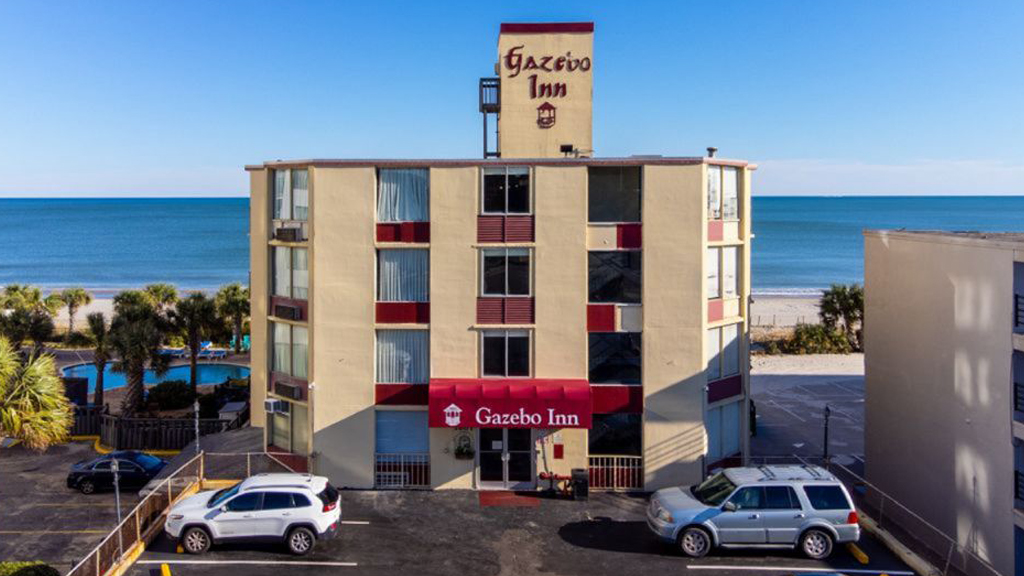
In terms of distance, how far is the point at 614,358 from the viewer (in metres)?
23.5

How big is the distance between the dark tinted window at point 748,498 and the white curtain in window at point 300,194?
1391cm

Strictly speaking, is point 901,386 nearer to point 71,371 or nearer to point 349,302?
point 349,302

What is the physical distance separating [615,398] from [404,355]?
6.11 metres

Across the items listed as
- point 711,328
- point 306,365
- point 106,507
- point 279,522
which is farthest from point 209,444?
point 711,328

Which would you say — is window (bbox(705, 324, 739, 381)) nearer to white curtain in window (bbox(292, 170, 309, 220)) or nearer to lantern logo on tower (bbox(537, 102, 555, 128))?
lantern logo on tower (bbox(537, 102, 555, 128))

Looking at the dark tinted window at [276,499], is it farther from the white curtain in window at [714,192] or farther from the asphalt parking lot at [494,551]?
the white curtain in window at [714,192]

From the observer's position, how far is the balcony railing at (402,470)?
2366 cm

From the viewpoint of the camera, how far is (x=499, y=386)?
2312 centimetres

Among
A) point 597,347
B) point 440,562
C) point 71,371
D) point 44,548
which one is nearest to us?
point 440,562

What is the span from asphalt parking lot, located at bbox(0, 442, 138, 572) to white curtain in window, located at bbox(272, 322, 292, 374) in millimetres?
6448

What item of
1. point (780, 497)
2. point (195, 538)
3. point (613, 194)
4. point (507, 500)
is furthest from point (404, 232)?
point (780, 497)

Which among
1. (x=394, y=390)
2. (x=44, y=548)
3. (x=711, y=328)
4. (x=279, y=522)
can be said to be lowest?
→ (x=44, y=548)

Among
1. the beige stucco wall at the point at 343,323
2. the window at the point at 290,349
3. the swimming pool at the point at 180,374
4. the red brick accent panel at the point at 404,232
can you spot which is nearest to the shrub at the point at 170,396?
the swimming pool at the point at 180,374

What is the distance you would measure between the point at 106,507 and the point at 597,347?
15964 millimetres
